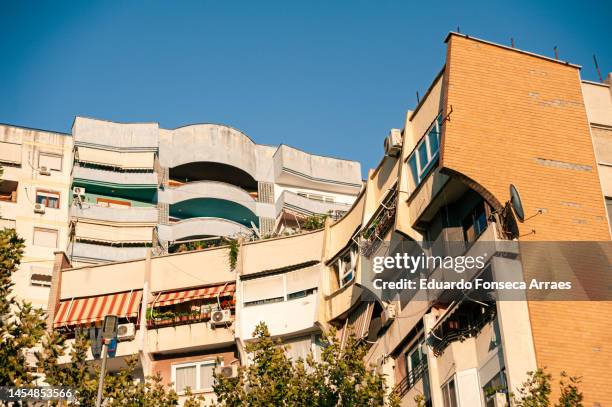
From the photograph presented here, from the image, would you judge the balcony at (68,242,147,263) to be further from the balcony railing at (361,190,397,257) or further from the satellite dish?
the satellite dish

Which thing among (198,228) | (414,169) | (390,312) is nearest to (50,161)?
(198,228)

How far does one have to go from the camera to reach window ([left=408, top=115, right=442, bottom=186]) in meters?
27.6

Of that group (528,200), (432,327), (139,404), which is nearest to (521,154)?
(528,200)

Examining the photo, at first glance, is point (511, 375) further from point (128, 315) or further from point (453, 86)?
point (128, 315)

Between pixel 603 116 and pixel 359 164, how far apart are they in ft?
105

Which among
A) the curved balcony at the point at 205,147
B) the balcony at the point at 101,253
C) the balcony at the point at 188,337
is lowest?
the balcony at the point at 188,337

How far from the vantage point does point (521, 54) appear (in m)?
28.5

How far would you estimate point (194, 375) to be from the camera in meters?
36.0

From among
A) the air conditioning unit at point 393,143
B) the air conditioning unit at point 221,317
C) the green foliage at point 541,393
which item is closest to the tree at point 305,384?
the green foliage at point 541,393

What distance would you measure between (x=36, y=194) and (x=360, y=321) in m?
26.7

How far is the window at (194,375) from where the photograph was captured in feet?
117

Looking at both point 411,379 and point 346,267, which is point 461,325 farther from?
point 346,267

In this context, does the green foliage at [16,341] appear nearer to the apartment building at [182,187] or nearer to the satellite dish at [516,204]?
the satellite dish at [516,204]

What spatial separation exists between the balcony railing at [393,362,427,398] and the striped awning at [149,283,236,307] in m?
9.65
